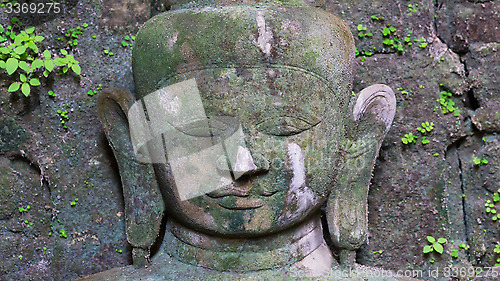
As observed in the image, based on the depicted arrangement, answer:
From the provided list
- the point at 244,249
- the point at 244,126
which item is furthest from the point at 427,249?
the point at 244,126

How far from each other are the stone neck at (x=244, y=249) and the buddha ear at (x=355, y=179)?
0.40 ft

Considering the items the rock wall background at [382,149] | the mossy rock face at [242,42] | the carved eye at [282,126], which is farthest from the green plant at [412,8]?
the carved eye at [282,126]

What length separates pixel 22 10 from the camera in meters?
2.33

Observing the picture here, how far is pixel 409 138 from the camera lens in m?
2.41

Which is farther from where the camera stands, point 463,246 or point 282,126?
point 463,246

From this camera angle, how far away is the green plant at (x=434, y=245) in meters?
2.42

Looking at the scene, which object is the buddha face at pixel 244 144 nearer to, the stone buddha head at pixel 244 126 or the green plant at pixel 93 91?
the stone buddha head at pixel 244 126

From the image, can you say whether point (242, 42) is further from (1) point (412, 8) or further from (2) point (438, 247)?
(2) point (438, 247)

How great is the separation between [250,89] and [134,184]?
681 mm

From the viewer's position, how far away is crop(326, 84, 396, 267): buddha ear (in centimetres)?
210

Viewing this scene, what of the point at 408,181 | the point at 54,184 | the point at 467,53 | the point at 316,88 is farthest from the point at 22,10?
the point at 467,53

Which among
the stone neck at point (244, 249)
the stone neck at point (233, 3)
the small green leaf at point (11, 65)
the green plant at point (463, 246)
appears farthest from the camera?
the green plant at point (463, 246)

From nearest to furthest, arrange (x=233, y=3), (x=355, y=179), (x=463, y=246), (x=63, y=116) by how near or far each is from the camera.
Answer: (x=233, y=3)
(x=355, y=179)
(x=63, y=116)
(x=463, y=246)

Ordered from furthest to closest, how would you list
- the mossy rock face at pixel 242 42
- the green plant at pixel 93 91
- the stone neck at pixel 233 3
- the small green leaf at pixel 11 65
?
the green plant at pixel 93 91, the small green leaf at pixel 11 65, the stone neck at pixel 233 3, the mossy rock face at pixel 242 42
